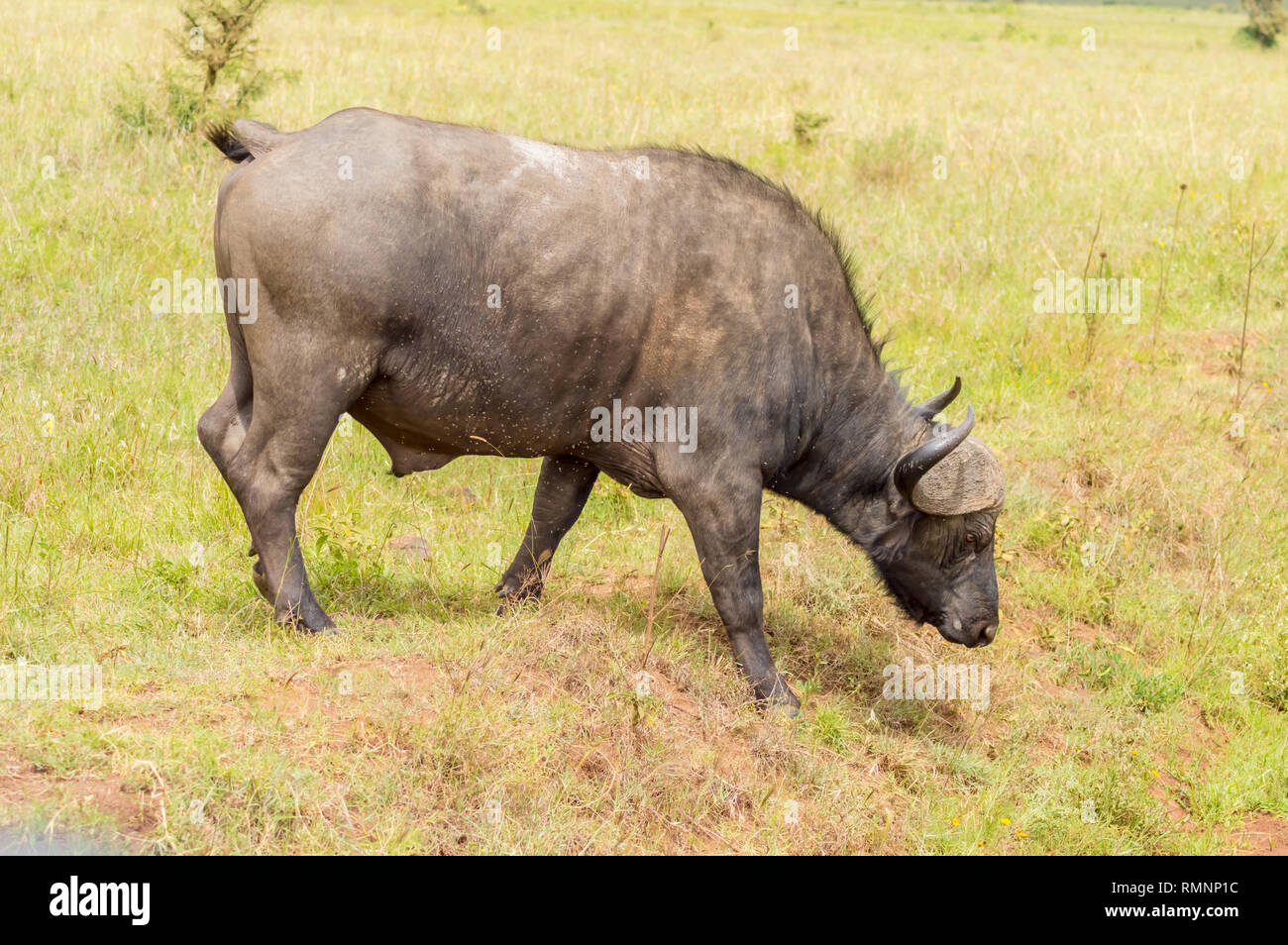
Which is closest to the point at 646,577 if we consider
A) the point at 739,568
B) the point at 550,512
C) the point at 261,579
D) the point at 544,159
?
the point at 550,512

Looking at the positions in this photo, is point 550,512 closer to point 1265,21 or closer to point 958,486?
point 958,486

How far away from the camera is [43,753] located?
13.0ft

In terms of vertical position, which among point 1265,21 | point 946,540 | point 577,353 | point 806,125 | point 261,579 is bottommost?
point 261,579

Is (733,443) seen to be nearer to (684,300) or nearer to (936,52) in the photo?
(684,300)

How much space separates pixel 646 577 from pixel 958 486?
1740 millimetres

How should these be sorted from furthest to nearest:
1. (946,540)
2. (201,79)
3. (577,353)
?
(201,79)
(946,540)
(577,353)

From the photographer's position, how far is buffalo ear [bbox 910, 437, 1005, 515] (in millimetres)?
5551

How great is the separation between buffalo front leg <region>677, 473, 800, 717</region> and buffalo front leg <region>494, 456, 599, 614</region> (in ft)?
2.32

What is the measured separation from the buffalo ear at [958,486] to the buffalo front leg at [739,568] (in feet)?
2.58

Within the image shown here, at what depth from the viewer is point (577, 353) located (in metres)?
5.05

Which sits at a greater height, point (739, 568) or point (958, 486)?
point (958, 486)

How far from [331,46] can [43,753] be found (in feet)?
39.6

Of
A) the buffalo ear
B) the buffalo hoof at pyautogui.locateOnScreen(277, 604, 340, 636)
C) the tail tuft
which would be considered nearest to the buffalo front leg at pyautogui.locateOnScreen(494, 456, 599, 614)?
the buffalo hoof at pyautogui.locateOnScreen(277, 604, 340, 636)

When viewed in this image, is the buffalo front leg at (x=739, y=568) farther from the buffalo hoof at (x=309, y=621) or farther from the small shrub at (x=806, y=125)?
the small shrub at (x=806, y=125)
